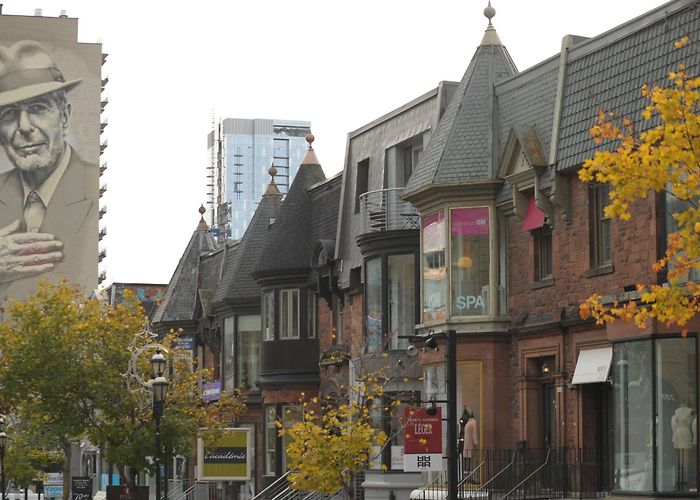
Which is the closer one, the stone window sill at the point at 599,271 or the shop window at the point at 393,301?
the stone window sill at the point at 599,271

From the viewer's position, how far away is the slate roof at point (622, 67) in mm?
29641

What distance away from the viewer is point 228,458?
161ft

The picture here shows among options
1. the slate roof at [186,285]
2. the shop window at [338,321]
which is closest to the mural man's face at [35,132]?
the slate roof at [186,285]

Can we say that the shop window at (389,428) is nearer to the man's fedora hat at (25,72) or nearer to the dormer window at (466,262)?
the dormer window at (466,262)

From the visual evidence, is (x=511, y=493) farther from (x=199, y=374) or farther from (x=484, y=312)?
(x=199, y=374)

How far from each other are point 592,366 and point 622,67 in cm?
628

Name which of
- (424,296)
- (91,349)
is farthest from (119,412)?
(424,296)

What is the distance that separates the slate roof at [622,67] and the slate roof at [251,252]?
2447cm

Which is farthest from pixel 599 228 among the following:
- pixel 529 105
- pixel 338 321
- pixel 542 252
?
pixel 338 321

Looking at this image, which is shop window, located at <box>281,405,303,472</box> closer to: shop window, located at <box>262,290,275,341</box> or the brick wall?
shop window, located at <box>262,290,275,341</box>

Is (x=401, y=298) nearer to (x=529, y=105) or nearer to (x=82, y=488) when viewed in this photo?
(x=529, y=105)

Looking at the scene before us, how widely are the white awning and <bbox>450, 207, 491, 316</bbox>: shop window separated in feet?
14.1

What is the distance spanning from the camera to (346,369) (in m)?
47.8

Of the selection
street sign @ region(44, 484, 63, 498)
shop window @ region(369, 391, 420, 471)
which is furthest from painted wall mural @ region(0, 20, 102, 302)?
shop window @ region(369, 391, 420, 471)
